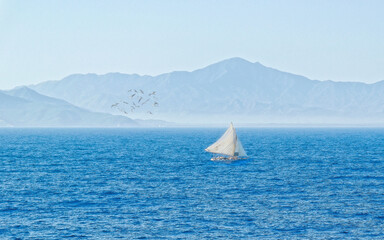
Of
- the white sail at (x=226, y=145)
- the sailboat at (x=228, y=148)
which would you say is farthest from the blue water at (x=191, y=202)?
the sailboat at (x=228, y=148)

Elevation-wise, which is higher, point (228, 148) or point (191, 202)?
point (228, 148)

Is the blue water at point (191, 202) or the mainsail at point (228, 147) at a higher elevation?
the mainsail at point (228, 147)

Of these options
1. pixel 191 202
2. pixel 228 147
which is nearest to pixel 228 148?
pixel 228 147

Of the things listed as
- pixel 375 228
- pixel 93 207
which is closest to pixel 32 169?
pixel 93 207

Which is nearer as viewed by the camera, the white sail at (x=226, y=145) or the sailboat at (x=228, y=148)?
the white sail at (x=226, y=145)

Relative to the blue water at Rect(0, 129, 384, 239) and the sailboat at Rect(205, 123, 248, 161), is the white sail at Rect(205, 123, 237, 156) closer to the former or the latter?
the sailboat at Rect(205, 123, 248, 161)

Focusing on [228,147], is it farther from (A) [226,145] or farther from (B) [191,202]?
(B) [191,202]

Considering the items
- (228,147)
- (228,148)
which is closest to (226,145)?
(228,147)

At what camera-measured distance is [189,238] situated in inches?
1996

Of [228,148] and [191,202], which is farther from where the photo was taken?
[228,148]

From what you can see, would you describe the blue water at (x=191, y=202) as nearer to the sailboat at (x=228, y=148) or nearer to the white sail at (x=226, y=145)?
the white sail at (x=226, y=145)

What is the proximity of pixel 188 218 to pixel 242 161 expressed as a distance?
65.7m

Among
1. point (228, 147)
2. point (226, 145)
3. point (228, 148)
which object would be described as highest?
point (226, 145)

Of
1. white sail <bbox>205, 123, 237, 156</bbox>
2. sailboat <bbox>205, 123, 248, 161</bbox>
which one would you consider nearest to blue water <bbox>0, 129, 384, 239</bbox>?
white sail <bbox>205, 123, 237, 156</bbox>
